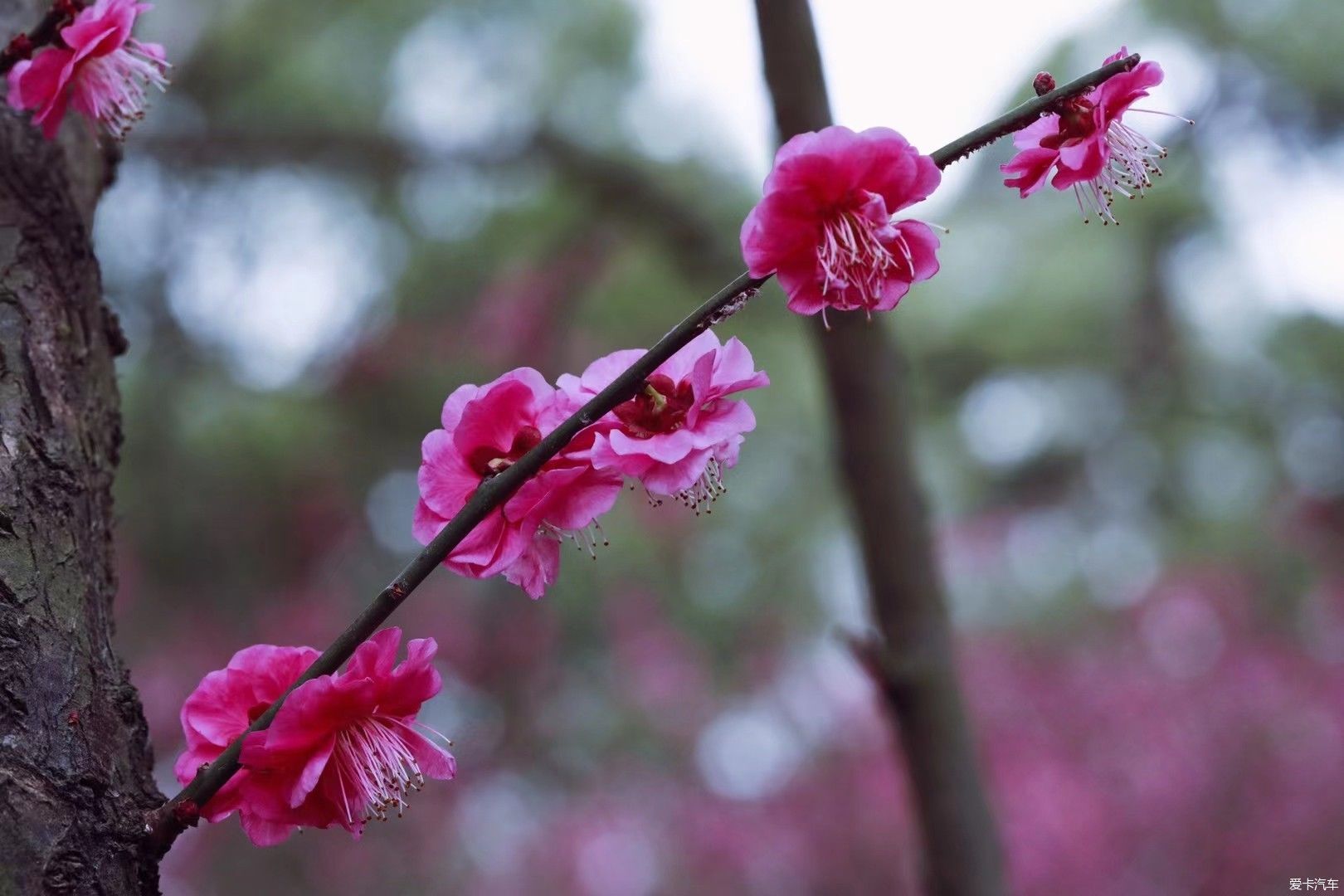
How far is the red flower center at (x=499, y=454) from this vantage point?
21.7 inches

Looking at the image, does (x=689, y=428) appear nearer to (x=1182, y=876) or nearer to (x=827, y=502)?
(x=1182, y=876)

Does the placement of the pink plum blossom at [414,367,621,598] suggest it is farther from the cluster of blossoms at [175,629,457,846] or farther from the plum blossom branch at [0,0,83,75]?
the plum blossom branch at [0,0,83,75]

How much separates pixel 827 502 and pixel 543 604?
0.96 metres

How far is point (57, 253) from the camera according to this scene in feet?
2.38

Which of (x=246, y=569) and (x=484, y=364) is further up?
(x=484, y=364)

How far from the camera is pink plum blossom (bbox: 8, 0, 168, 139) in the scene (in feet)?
2.10

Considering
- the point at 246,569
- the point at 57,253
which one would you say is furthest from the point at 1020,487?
the point at 57,253

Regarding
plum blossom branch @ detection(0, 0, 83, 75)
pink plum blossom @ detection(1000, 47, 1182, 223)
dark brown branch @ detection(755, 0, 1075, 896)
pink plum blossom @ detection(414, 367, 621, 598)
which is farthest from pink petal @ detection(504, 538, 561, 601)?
dark brown branch @ detection(755, 0, 1075, 896)

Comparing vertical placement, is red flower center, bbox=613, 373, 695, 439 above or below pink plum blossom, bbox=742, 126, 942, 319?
below

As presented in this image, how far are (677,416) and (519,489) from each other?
0.08m

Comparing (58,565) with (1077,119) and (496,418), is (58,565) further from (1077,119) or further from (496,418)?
(1077,119)

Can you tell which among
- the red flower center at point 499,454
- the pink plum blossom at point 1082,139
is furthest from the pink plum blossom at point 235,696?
the pink plum blossom at point 1082,139

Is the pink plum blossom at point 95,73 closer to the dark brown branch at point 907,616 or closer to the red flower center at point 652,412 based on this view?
the red flower center at point 652,412

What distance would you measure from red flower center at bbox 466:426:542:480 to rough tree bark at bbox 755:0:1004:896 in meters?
0.79
